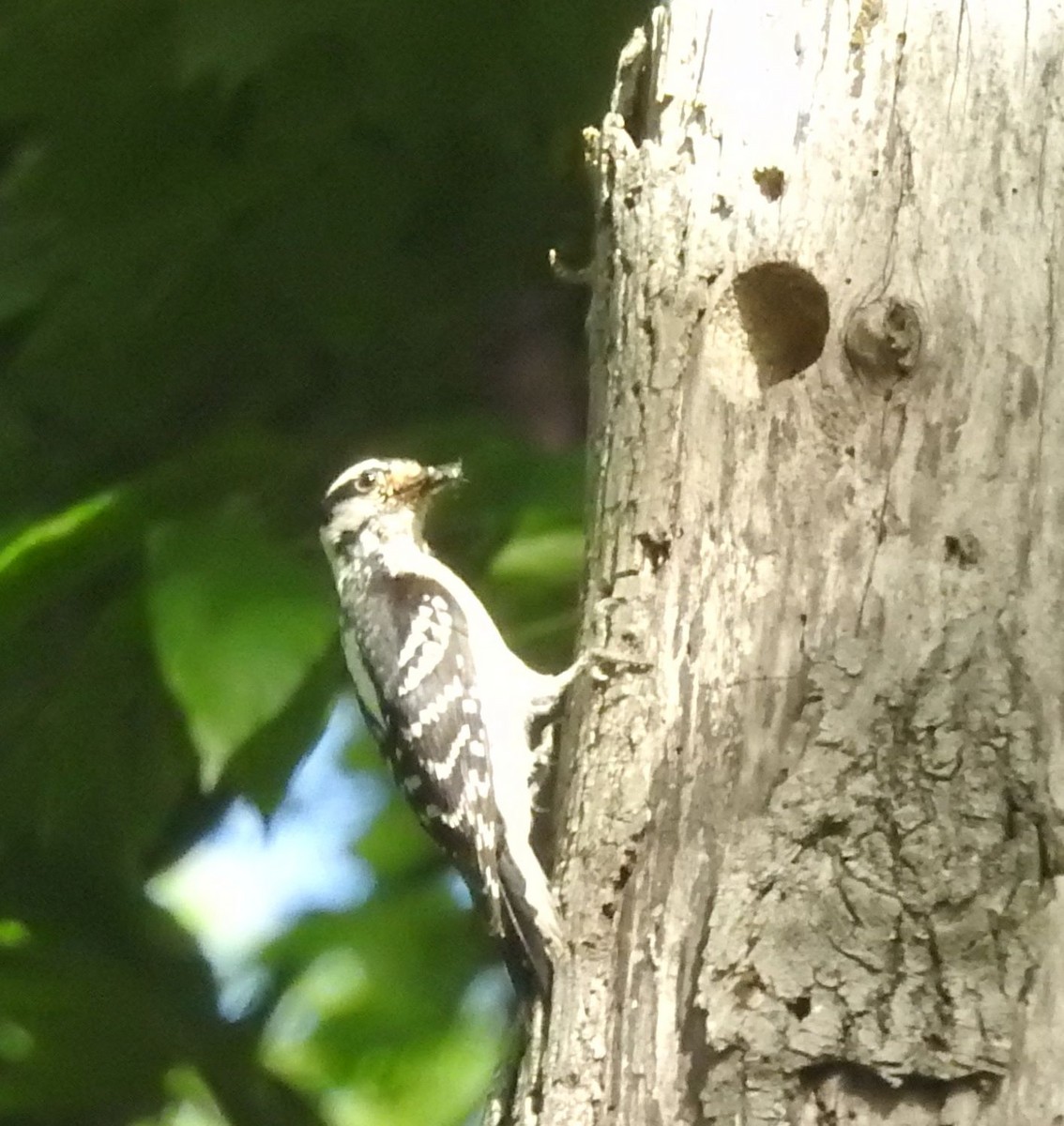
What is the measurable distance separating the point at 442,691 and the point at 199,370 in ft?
2.59

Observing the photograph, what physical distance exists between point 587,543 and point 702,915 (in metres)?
0.59

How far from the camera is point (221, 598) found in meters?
2.12

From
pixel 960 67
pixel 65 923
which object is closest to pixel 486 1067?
pixel 65 923

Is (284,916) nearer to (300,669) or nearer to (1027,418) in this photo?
(300,669)

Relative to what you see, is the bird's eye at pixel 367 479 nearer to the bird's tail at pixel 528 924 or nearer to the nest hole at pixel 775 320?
the bird's tail at pixel 528 924

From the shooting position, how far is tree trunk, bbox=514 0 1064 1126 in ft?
6.63

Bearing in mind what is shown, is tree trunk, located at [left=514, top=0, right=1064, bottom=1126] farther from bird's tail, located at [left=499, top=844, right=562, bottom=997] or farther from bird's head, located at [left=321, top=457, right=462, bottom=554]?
bird's head, located at [left=321, top=457, right=462, bottom=554]

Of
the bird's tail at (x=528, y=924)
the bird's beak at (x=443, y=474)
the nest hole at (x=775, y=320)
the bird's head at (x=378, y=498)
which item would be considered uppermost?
the bird's head at (x=378, y=498)

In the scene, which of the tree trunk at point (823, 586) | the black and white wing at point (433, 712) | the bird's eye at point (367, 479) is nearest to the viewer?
the tree trunk at point (823, 586)

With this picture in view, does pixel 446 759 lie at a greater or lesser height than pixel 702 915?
greater

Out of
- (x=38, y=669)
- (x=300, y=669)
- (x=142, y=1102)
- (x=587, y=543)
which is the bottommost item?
(x=142, y=1102)

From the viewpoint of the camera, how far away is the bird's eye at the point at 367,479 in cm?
337

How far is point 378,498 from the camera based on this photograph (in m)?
3.55

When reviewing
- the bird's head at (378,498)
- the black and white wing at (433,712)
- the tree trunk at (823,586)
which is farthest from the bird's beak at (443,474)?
the black and white wing at (433,712)
